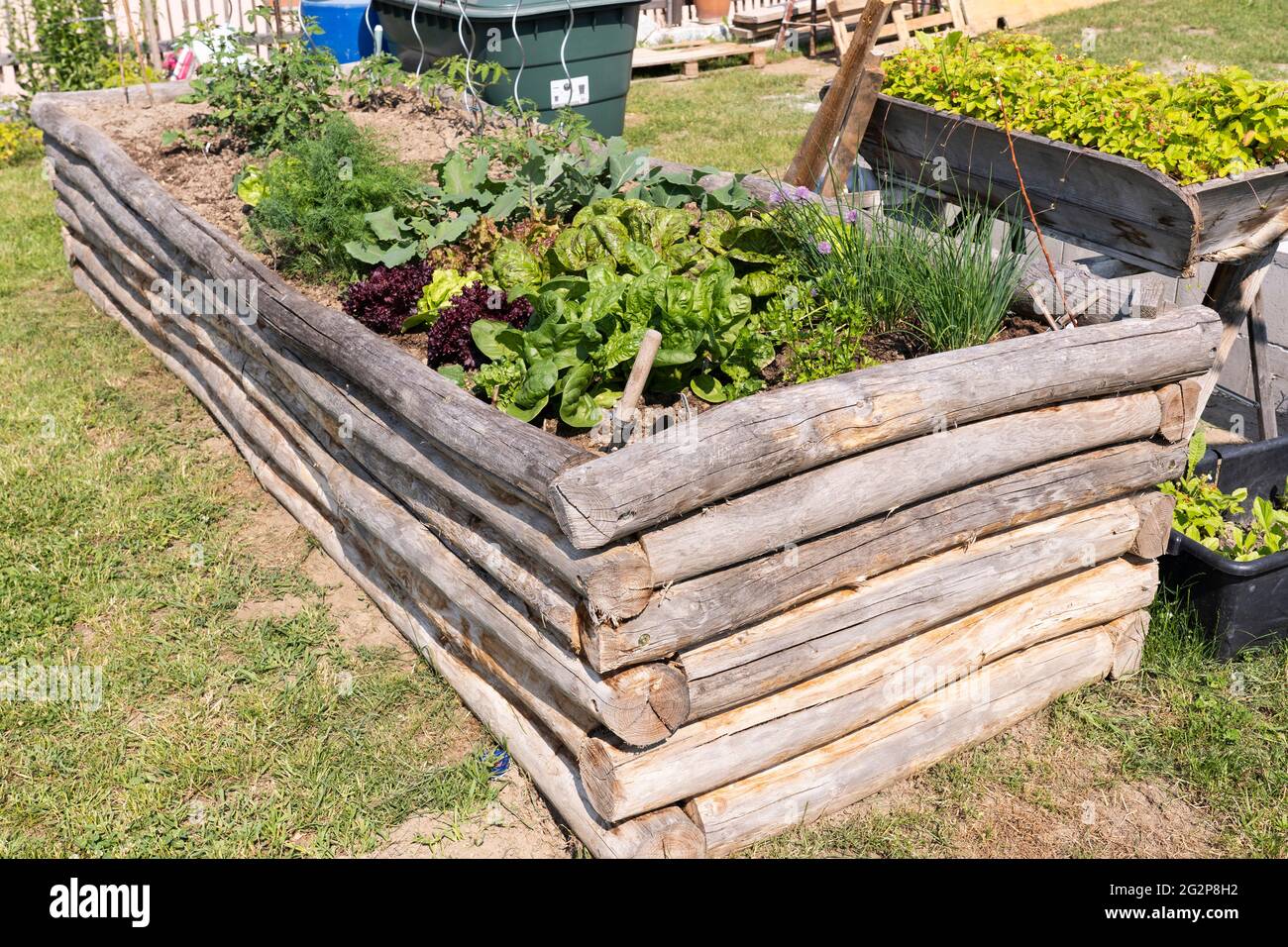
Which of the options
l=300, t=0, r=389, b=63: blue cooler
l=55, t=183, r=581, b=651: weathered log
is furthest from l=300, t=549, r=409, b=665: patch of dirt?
l=300, t=0, r=389, b=63: blue cooler

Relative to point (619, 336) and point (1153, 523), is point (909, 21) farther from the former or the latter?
point (619, 336)

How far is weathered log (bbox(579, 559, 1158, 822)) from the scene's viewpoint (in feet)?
9.72

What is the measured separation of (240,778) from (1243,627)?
3.20 meters

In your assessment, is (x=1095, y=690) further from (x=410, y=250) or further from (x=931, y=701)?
(x=410, y=250)

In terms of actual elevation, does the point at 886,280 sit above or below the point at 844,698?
above

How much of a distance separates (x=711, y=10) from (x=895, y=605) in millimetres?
12631

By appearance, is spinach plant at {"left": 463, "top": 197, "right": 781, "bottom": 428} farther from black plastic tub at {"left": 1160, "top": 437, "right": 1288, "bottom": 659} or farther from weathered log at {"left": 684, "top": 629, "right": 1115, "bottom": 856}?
black plastic tub at {"left": 1160, "top": 437, "right": 1288, "bottom": 659}

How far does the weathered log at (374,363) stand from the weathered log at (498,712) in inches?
29.7

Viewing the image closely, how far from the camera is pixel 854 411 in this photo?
297 centimetres

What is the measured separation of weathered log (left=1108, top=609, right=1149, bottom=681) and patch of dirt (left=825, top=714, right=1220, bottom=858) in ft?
1.25

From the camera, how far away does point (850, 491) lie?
9.85 feet

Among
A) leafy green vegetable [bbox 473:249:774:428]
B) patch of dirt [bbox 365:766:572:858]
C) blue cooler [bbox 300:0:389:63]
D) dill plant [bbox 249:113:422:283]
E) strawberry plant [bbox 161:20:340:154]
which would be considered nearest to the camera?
patch of dirt [bbox 365:766:572:858]

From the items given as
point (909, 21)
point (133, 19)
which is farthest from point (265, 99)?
point (909, 21)
